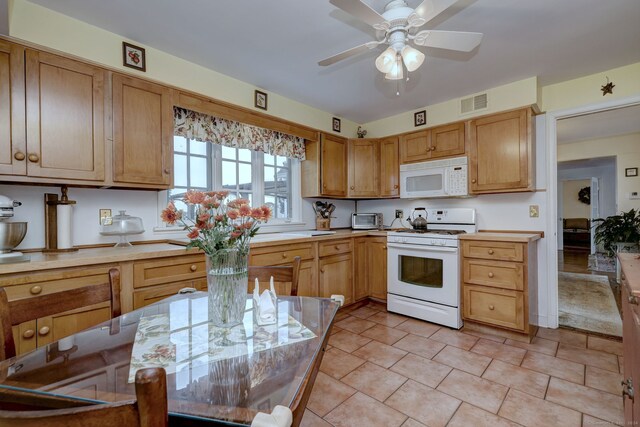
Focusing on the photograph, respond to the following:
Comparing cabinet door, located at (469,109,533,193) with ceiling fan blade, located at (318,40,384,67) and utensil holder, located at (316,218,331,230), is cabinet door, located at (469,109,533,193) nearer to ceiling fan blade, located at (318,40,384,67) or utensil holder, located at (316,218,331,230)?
utensil holder, located at (316,218,331,230)

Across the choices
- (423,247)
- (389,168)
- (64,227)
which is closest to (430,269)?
(423,247)

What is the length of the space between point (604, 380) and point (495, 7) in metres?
2.50

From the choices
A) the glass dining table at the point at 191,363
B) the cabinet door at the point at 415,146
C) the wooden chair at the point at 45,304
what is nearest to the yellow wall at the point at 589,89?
the cabinet door at the point at 415,146

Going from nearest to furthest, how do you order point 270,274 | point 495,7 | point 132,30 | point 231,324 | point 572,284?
point 231,324
point 270,274
point 495,7
point 132,30
point 572,284

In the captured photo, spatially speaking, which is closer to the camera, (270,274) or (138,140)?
(270,274)

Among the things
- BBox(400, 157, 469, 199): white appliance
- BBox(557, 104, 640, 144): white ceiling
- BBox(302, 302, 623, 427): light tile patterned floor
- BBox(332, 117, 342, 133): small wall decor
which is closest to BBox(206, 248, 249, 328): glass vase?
BBox(302, 302, 623, 427): light tile patterned floor

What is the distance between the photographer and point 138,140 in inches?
79.7

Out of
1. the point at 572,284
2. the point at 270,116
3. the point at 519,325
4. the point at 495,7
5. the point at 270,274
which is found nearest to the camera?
the point at 270,274

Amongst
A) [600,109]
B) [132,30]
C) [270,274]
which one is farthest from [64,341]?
[600,109]

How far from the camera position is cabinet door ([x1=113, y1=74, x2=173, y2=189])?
194cm

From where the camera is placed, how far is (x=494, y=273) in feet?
8.53

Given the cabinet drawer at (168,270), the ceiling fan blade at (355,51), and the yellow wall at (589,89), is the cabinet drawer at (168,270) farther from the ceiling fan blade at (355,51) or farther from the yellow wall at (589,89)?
the yellow wall at (589,89)

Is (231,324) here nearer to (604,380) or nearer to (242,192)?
(242,192)

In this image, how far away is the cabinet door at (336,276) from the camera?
9.80 feet
